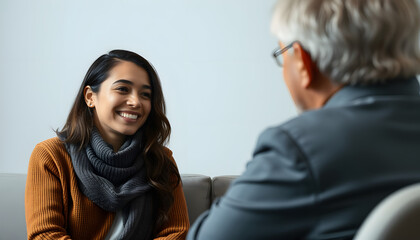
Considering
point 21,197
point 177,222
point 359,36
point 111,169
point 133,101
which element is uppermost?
point 359,36

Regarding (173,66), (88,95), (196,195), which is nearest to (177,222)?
(196,195)

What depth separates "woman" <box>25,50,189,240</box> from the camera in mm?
1663

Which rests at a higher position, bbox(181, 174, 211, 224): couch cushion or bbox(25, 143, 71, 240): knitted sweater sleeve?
bbox(25, 143, 71, 240): knitted sweater sleeve

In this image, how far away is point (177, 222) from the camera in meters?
1.81

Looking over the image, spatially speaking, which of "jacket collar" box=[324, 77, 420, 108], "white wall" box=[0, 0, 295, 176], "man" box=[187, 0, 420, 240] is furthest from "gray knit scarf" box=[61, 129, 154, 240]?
"jacket collar" box=[324, 77, 420, 108]

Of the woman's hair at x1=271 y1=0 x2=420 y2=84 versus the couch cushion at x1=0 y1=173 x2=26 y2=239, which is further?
the couch cushion at x1=0 y1=173 x2=26 y2=239

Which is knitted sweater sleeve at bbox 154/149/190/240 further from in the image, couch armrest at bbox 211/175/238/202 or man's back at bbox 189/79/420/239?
man's back at bbox 189/79/420/239

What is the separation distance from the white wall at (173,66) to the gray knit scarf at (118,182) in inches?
28.6

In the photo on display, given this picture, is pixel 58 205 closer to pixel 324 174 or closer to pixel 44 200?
pixel 44 200

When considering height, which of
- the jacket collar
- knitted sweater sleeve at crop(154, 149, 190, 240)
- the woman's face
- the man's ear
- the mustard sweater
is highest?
the man's ear

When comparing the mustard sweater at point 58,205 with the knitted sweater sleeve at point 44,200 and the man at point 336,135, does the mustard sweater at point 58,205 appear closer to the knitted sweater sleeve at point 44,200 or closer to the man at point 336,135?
the knitted sweater sleeve at point 44,200

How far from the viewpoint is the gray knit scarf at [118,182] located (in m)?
1.68

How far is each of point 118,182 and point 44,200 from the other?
293 mm

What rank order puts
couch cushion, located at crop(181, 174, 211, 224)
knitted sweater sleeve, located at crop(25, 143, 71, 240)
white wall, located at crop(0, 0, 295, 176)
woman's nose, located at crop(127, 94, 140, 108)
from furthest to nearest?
white wall, located at crop(0, 0, 295, 176), couch cushion, located at crop(181, 174, 211, 224), woman's nose, located at crop(127, 94, 140, 108), knitted sweater sleeve, located at crop(25, 143, 71, 240)
